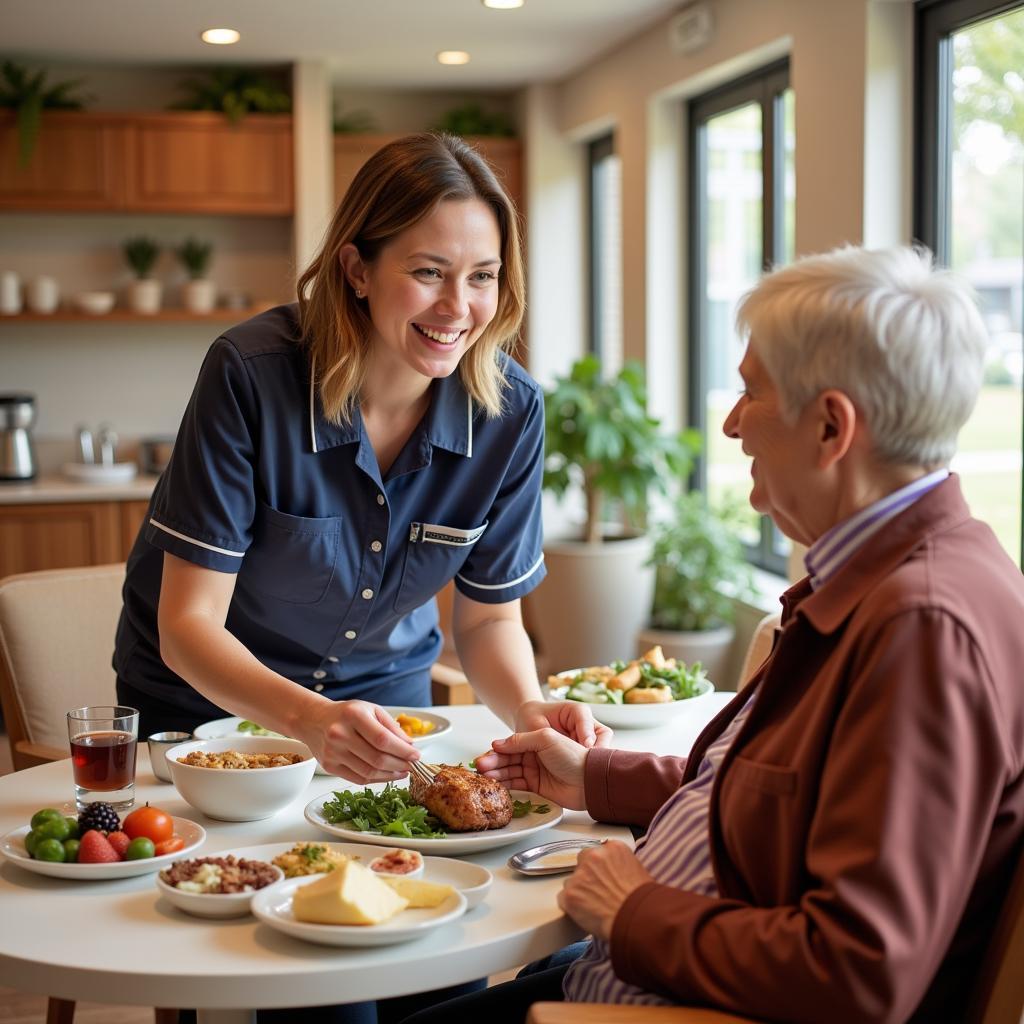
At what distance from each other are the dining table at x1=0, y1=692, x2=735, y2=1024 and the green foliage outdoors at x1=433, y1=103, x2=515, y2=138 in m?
5.72

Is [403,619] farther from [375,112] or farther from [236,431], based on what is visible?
[375,112]

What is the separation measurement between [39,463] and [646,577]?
3141 millimetres

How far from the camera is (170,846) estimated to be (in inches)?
55.6

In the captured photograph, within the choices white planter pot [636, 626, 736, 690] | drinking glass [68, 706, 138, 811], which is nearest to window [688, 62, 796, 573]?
white planter pot [636, 626, 736, 690]

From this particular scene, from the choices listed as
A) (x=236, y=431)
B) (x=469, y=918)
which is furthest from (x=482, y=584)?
(x=469, y=918)

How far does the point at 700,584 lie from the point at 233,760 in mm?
3488

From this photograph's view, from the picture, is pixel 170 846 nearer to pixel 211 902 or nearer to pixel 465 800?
pixel 211 902

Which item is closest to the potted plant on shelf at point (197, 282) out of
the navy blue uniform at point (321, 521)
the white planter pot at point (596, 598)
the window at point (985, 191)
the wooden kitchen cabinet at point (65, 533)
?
the wooden kitchen cabinet at point (65, 533)

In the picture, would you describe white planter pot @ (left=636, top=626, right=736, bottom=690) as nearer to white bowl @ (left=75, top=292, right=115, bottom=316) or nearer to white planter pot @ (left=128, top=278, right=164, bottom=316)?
white planter pot @ (left=128, top=278, right=164, bottom=316)

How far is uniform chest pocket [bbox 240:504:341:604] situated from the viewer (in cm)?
188

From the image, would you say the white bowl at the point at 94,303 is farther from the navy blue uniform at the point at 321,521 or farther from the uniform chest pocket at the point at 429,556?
the uniform chest pocket at the point at 429,556

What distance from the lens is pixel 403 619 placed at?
83.7 inches

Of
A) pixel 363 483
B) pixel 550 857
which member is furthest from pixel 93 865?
pixel 363 483

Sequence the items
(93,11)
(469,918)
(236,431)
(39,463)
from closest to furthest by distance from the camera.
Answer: (469,918)
(236,431)
(93,11)
(39,463)
